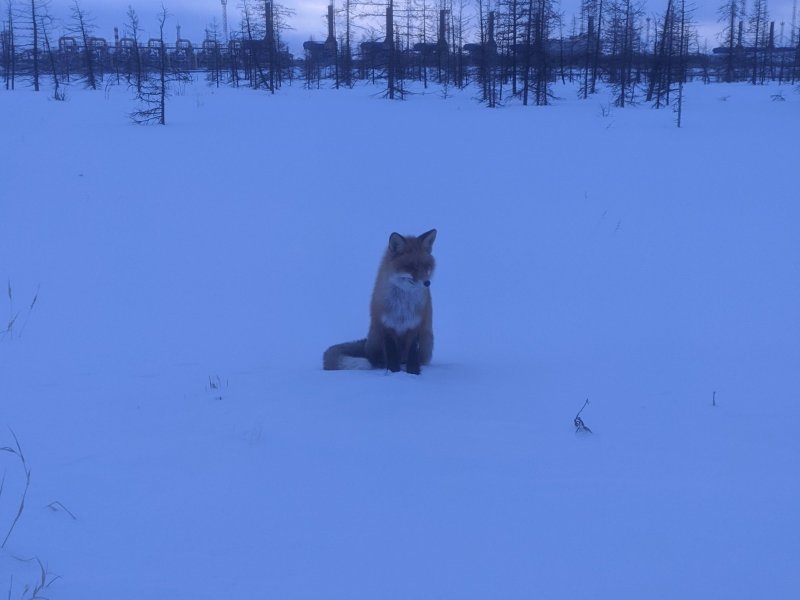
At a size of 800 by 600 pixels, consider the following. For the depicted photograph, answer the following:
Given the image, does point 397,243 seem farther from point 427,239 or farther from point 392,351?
point 392,351

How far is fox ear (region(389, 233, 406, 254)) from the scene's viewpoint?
6.59 m

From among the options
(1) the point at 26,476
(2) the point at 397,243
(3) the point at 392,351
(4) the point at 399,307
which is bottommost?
(3) the point at 392,351

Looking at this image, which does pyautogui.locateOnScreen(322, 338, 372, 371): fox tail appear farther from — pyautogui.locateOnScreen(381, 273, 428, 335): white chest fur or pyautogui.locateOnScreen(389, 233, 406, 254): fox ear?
pyautogui.locateOnScreen(389, 233, 406, 254): fox ear

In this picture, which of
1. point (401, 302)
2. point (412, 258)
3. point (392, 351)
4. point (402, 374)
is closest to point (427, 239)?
point (412, 258)

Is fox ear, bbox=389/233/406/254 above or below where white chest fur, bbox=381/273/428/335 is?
above

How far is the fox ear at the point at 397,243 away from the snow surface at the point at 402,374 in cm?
118

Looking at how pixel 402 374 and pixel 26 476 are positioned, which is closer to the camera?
pixel 26 476

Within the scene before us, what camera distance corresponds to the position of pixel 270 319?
32.2ft

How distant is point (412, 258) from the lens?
6625 millimetres

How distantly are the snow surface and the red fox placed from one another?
0.43 meters

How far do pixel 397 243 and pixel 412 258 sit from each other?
0.65 ft

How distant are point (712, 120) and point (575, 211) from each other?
11.6 m

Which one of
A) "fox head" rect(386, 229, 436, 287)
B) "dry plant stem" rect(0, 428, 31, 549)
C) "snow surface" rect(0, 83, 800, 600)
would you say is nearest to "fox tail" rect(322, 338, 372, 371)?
"snow surface" rect(0, 83, 800, 600)

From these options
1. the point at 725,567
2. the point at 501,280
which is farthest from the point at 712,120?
the point at 725,567
